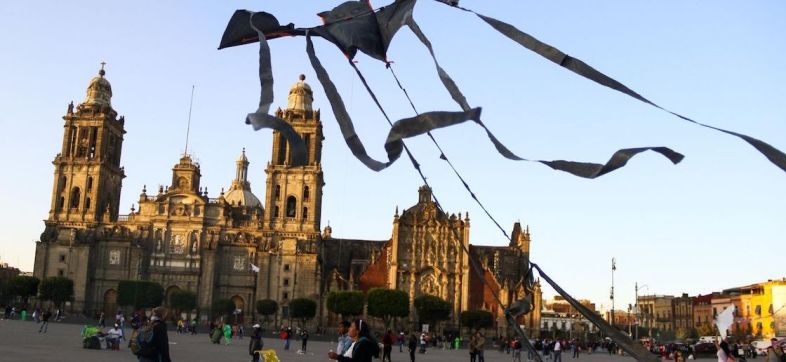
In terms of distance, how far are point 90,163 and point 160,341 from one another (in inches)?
3052

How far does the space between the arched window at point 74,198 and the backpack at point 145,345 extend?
76847 mm

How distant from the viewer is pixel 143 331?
31.0 ft

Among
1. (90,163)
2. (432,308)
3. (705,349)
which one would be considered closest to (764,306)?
(705,349)

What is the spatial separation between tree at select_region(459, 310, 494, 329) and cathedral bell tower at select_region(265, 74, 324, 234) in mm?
16088

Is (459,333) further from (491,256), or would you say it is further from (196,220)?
(196,220)

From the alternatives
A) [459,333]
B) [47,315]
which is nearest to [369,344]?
[47,315]

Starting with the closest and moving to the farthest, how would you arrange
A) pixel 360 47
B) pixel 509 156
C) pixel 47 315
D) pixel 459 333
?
pixel 509 156 < pixel 360 47 < pixel 47 315 < pixel 459 333

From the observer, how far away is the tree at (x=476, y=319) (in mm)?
73000

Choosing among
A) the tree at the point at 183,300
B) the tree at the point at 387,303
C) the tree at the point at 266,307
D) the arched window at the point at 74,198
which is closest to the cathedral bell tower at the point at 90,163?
the arched window at the point at 74,198

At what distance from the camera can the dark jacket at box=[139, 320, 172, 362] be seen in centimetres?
936

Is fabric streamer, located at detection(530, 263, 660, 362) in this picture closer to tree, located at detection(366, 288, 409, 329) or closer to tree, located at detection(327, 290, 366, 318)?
tree, located at detection(366, 288, 409, 329)

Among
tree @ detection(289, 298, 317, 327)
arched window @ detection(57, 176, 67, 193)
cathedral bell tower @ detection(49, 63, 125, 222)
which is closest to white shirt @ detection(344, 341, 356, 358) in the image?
tree @ detection(289, 298, 317, 327)

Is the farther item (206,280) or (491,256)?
→ (491,256)

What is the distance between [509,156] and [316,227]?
75056mm
